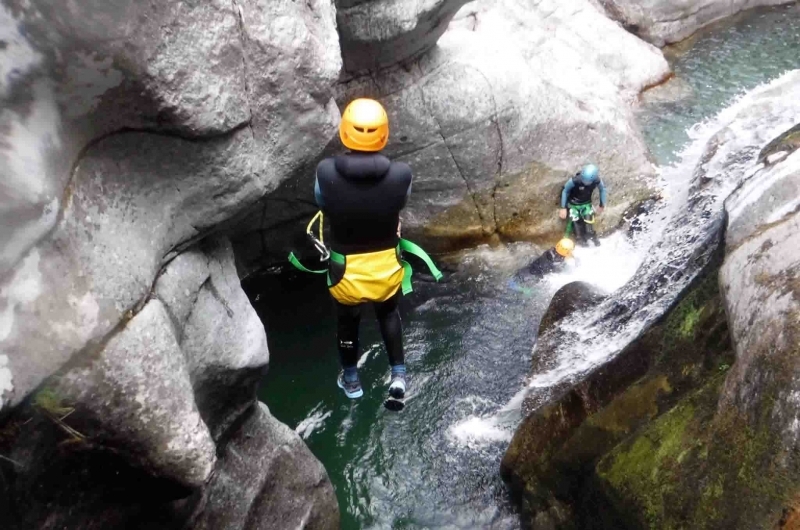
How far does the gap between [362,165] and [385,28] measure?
3.12 metres

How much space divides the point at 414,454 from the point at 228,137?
11.0ft

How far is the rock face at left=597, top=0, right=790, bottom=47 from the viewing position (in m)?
13.2

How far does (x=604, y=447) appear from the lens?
4.25 metres

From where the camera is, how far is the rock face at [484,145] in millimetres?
7914

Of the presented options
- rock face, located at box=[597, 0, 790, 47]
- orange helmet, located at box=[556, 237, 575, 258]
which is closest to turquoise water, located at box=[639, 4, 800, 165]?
rock face, located at box=[597, 0, 790, 47]

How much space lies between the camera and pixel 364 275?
479 centimetres

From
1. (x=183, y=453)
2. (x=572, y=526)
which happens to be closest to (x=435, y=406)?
(x=572, y=526)

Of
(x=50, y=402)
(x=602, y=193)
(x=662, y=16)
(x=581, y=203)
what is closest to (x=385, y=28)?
(x=581, y=203)

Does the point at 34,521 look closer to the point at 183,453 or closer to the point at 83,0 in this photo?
the point at 183,453

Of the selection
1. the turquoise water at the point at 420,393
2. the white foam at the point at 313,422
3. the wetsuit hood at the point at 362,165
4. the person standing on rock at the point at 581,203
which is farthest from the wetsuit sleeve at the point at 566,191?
the wetsuit hood at the point at 362,165

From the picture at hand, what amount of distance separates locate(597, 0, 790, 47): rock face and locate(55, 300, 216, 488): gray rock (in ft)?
41.1

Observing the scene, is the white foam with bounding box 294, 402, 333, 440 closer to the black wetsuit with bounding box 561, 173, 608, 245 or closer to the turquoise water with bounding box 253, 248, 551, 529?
the turquoise water with bounding box 253, 248, 551, 529

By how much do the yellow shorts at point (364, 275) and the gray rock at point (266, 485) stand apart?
3.59 ft

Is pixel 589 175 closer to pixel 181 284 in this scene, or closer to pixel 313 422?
pixel 313 422
